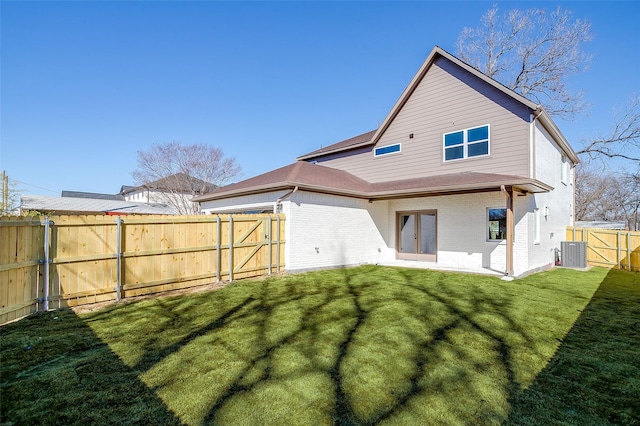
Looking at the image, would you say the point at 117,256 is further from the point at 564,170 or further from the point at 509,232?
the point at 564,170

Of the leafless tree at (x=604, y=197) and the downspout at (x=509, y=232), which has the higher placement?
the leafless tree at (x=604, y=197)

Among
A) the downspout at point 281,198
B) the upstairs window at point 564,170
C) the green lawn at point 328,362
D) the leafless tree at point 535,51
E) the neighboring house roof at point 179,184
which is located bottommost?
the green lawn at point 328,362

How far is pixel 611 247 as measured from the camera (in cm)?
1316

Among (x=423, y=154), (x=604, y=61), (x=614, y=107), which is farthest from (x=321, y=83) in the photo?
(x=614, y=107)

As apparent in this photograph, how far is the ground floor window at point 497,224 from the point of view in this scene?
420 inches

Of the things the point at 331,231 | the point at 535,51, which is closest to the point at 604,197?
the point at 535,51

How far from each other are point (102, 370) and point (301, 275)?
6677 mm

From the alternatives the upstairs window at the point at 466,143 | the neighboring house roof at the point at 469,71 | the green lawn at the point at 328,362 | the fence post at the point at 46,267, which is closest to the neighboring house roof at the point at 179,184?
the neighboring house roof at the point at 469,71

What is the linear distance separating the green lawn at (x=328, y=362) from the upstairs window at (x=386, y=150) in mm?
8570

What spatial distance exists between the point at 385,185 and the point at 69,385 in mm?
11911

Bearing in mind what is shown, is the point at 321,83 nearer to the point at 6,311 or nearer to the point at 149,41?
the point at 149,41

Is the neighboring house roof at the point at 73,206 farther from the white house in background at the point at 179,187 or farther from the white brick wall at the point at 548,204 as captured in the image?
the white brick wall at the point at 548,204

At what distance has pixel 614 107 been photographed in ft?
63.7

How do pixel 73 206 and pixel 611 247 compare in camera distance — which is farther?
pixel 73 206
